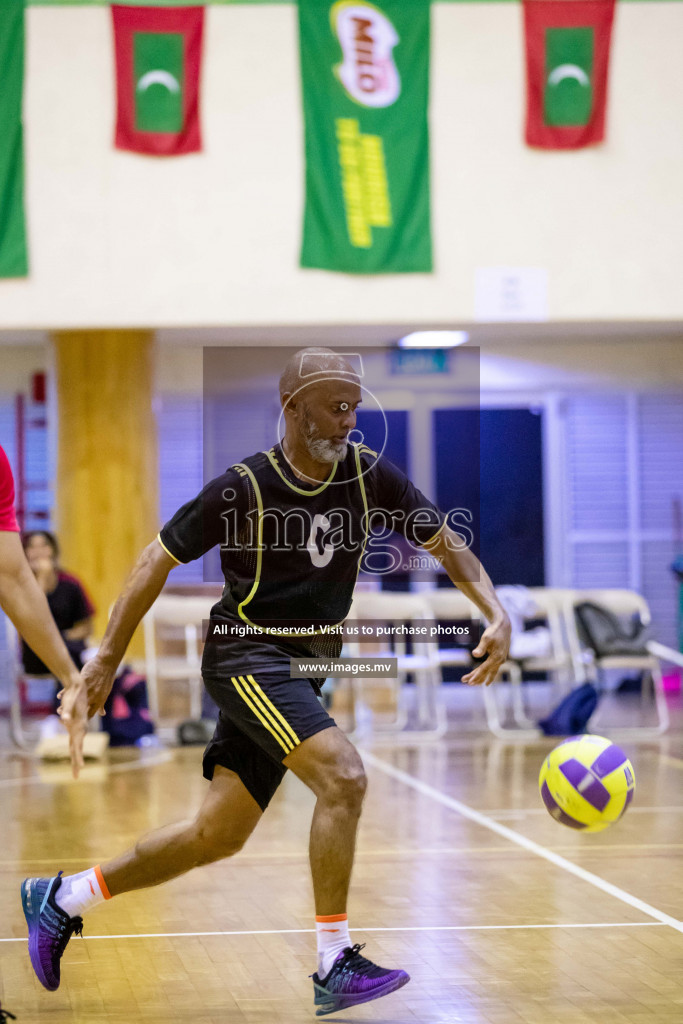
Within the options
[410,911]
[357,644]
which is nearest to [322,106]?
[357,644]

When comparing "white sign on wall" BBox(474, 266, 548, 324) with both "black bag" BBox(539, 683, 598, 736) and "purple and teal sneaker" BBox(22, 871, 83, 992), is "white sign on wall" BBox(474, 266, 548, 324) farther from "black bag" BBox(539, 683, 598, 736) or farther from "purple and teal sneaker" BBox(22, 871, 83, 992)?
"purple and teal sneaker" BBox(22, 871, 83, 992)

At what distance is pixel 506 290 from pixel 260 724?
8299 mm

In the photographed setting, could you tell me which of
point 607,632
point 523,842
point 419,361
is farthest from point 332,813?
point 419,361

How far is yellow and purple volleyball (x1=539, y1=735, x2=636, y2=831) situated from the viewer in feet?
14.4

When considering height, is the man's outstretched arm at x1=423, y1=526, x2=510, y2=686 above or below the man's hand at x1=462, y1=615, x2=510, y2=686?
above

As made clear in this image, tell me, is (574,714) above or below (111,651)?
below

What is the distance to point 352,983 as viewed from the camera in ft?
11.3

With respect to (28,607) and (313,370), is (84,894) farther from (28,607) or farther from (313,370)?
(313,370)

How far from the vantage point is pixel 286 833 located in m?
7.01

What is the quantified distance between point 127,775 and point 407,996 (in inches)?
225

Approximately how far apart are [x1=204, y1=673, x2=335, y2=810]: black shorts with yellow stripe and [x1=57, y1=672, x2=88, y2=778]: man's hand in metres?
0.40

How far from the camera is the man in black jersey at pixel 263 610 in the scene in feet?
12.1

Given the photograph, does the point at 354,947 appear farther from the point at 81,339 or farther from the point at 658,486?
the point at 658,486

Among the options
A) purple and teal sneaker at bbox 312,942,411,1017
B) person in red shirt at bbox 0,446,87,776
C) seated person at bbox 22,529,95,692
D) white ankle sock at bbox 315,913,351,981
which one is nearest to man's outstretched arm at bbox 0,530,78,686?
person in red shirt at bbox 0,446,87,776
